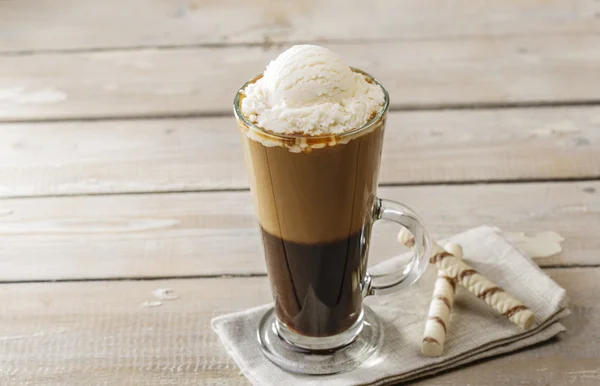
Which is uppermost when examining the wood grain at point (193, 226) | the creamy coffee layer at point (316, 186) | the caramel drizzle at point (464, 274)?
the creamy coffee layer at point (316, 186)

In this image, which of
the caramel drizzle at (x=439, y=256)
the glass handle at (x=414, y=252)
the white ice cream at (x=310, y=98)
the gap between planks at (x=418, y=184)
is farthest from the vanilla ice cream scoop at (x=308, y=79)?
the gap between planks at (x=418, y=184)

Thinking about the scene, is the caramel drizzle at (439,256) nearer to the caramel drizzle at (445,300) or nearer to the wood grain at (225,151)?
the caramel drizzle at (445,300)

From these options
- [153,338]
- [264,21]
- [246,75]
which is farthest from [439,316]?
[264,21]

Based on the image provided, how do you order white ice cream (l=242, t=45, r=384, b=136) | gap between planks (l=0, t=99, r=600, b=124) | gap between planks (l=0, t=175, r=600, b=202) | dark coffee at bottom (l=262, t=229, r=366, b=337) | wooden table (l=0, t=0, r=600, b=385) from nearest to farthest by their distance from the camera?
1. white ice cream (l=242, t=45, r=384, b=136)
2. dark coffee at bottom (l=262, t=229, r=366, b=337)
3. wooden table (l=0, t=0, r=600, b=385)
4. gap between planks (l=0, t=175, r=600, b=202)
5. gap between planks (l=0, t=99, r=600, b=124)

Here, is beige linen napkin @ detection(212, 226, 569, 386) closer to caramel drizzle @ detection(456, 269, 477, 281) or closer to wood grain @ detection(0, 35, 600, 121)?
caramel drizzle @ detection(456, 269, 477, 281)

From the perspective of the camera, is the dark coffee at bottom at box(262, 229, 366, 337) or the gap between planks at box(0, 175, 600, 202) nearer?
the dark coffee at bottom at box(262, 229, 366, 337)

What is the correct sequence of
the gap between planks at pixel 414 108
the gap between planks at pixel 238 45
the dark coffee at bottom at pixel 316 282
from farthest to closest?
1. the gap between planks at pixel 238 45
2. the gap between planks at pixel 414 108
3. the dark coffee at bottom at pixel 316 282

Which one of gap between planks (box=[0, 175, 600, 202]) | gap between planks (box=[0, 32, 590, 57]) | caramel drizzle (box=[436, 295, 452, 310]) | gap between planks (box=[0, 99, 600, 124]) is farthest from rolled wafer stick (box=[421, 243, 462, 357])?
gap between planks (box=[0, 32, 590, 57])

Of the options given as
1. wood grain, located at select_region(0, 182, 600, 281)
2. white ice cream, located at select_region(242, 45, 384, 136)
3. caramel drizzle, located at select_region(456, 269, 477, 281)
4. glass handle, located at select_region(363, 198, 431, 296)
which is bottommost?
wood grain, located at select_region(0, 182, 600, 281)
